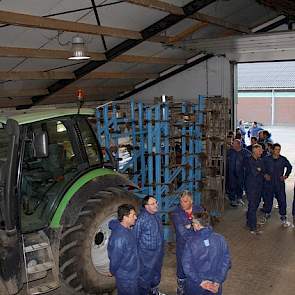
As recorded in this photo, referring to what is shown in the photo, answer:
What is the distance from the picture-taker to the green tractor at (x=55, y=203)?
138 inches

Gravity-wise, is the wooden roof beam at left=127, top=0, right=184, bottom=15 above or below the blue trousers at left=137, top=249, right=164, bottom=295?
above

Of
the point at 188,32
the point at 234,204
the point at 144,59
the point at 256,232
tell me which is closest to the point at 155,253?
the point at 256,232

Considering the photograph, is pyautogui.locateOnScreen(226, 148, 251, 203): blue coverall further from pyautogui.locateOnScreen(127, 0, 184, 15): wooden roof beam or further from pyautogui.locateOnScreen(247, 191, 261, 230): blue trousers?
pyautogui.locateOnScreen(127, 0, 184, 15): wooden roof beam

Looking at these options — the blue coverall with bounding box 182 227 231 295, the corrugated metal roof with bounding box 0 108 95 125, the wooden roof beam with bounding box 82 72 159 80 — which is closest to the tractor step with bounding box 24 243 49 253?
the corrugated metal roof with bounding box 0 108 95 125

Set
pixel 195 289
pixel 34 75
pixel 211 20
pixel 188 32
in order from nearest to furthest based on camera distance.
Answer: pixel 195 289 < pixel 34 75 < pixel 211 20 < pixel 188 32

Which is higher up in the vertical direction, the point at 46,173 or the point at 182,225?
the point at 46,173

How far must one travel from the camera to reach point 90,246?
4.00 meters

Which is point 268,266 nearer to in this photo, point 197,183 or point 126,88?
point 197,183

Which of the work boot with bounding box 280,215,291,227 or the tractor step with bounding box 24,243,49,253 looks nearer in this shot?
the tractor step with bounding box 24,243,49,253

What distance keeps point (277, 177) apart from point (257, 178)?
0.69 metres

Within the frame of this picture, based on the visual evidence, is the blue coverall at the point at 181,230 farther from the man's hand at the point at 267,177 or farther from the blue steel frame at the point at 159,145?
the man's hand at the point at 267,177

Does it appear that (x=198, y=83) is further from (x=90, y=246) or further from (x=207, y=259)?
(x=207, y=259)

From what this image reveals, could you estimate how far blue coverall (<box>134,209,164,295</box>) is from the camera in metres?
3.93

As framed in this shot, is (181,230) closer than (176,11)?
Yes
